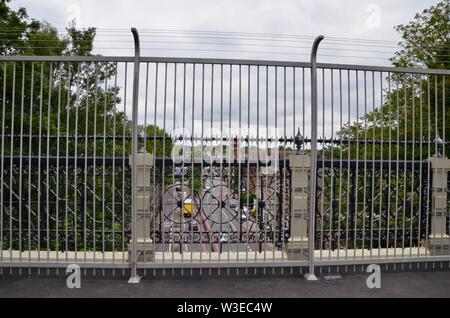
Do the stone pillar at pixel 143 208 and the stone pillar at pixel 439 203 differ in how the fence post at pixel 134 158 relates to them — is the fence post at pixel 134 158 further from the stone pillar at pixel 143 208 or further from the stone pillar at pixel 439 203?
the stone pillar at pixel 439 203

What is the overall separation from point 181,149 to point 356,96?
2.65 m

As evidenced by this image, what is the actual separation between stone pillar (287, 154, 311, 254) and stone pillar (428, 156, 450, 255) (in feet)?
6.86

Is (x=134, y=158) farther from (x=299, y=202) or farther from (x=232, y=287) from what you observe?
(x=299, y=202)

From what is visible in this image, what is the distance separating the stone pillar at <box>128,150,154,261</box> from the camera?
4953 millimetres

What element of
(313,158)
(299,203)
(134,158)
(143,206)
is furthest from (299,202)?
(134,158)

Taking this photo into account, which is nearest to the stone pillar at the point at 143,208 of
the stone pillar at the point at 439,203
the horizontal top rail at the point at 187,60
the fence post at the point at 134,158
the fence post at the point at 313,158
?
the fence post at the point at 134,158

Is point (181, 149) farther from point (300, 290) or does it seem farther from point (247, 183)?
point (300, 290)

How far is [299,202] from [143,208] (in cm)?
229

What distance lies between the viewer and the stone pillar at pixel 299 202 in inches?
207

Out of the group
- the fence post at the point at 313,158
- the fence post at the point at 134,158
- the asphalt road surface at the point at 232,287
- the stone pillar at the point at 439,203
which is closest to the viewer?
the asphalt road surface at the point at 232,287

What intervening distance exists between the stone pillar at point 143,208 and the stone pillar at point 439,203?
439 cm

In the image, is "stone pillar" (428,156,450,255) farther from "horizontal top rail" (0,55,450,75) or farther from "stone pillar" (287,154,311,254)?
"stone pillar" (287,154,311,254)

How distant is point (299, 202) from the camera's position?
5.34 meters

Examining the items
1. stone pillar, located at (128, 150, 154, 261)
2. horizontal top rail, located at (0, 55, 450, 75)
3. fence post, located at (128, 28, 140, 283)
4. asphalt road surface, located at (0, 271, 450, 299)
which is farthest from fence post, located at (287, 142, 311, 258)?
fence post, located at (128, 28, 140, 283)
